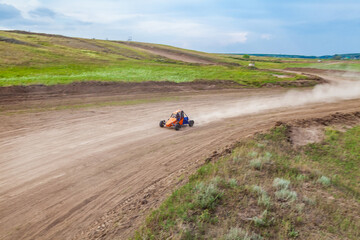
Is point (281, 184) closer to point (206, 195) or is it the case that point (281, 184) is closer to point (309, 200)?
point (309, 200)

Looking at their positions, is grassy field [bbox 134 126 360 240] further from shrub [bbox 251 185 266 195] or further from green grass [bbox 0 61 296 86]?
green grass [bbox 0 61 296 86]

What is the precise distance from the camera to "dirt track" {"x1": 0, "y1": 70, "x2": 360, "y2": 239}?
841 cm

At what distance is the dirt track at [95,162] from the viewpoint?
841cm

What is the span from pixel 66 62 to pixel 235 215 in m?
47.4

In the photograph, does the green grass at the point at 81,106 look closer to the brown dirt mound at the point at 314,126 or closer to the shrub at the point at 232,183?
the brown dirt mound at the point at 314,126

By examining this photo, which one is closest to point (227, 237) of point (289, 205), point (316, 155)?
point (289, 205)

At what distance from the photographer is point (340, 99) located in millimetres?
A: 32531

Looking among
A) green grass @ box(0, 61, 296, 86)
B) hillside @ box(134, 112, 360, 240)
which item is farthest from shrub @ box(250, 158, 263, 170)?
green grass @ box(0, 61, 296, 86)

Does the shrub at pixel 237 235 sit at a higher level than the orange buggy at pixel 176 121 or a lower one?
lower

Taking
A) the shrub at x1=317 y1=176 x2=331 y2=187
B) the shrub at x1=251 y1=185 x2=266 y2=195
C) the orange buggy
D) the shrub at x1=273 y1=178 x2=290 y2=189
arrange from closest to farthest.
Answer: the shrub at x1=251 y1=185 x2=266 y2=195, the shrub at x1=273 y1=178 x2=290 y2=189, the shrub at x1=317 y1=176 x2=331 y2=187, the orange buggy

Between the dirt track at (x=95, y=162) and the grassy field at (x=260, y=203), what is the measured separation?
4.28 feet

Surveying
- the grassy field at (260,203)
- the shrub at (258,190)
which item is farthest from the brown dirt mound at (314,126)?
the shrub at (258,190)

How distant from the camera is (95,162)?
1289cm

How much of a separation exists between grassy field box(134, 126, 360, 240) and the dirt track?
1304 mm
